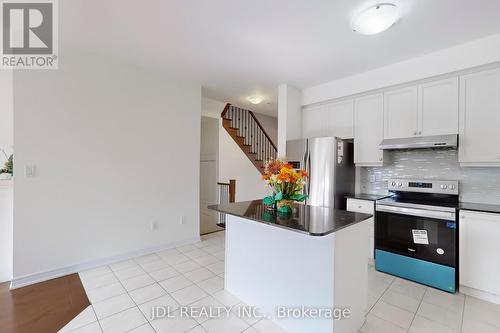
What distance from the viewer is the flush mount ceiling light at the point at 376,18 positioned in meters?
1.89

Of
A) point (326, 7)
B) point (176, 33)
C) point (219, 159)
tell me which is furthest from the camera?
point (219, 159)

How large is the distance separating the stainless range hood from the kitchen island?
5.09ft

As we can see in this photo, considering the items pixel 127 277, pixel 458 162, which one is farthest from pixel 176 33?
pixel 458 162

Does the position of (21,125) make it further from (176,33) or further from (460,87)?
(460,87)

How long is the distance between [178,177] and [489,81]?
4.06 meters

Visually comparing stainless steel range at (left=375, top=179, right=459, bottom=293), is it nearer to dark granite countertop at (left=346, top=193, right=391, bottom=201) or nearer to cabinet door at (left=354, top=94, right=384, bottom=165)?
dark granite countertop at (left=346, top=193, right=391, bottom=201)

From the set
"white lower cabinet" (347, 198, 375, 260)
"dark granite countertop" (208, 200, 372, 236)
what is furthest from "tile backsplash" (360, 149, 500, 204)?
"dark granite countertop" (208, 200, 372, 236)

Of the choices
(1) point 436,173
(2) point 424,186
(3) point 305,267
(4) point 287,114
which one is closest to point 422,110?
(1) point 436,173

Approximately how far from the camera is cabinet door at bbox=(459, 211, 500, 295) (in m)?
2.21

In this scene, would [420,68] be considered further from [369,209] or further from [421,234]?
[421,234]

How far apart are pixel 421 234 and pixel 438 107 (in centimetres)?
153

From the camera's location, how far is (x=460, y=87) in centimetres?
262

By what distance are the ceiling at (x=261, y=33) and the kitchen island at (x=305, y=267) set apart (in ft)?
5.86

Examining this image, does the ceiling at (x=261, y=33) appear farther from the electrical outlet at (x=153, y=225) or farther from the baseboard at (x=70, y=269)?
the baseboard at (x=70, y=269)
